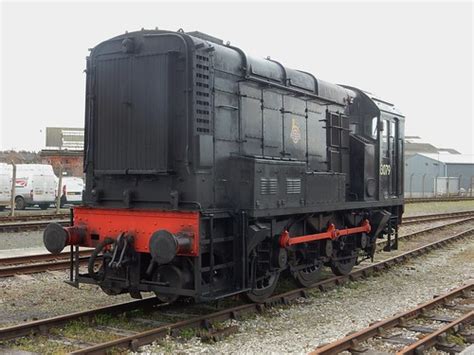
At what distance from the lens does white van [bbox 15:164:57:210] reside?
25219 millimetres

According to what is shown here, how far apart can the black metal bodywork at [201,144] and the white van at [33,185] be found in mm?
18640

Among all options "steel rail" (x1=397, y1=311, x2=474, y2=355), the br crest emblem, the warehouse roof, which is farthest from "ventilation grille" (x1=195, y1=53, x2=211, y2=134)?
the warehouse roof

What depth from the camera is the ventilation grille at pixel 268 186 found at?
762 centimetres

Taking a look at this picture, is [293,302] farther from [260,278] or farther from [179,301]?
[179,301]

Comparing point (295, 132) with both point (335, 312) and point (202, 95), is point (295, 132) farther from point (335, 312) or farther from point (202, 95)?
point (335, 312)

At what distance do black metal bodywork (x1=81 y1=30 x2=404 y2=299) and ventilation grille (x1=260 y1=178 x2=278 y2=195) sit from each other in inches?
0.6

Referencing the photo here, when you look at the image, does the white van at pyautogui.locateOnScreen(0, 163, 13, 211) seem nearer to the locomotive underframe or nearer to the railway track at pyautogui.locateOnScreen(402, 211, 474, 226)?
the railway track at pyautogui.locateOnScreen(402, 211, 474, 226)

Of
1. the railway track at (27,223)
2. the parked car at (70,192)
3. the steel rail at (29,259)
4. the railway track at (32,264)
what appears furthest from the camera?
the parked car at (70,192)

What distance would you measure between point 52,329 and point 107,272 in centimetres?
111

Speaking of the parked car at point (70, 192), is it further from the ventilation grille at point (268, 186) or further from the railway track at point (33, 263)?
the ventilation grille at point (268, 186)

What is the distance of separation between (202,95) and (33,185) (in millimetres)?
20160

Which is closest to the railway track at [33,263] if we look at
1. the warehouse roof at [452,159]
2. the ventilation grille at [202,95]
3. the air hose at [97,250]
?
the air hose at [97,250]

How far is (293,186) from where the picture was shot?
27.6ft

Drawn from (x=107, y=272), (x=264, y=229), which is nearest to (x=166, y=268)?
(x=107, y=272)
